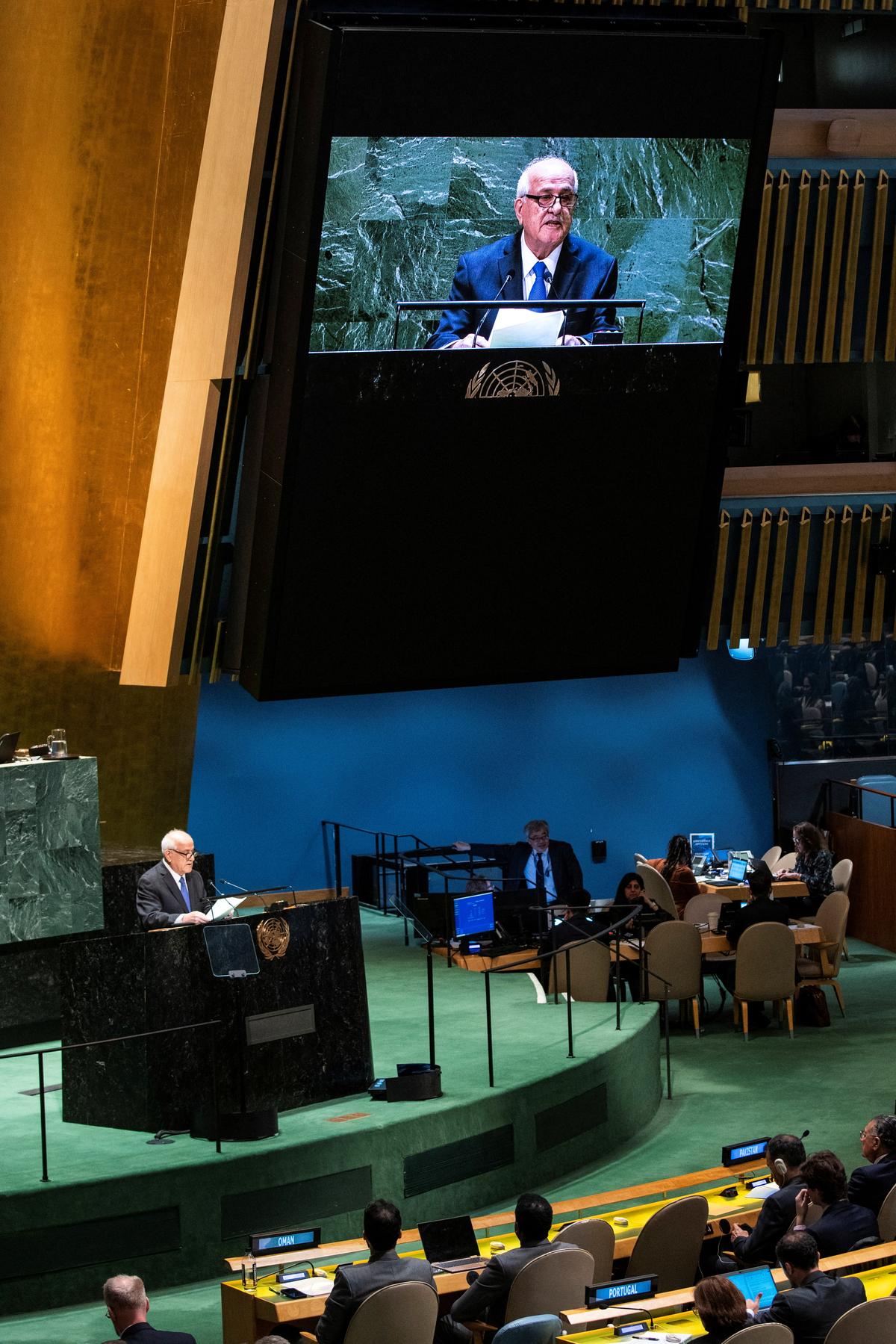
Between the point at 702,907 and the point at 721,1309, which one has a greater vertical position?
the point at 702,907

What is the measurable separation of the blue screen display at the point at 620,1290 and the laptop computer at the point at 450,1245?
71cm

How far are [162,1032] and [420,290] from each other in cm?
423

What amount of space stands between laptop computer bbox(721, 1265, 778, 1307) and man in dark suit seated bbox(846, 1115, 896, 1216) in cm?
119

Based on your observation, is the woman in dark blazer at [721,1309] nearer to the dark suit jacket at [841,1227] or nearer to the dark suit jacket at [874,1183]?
the dark suit jacket at [841,1227]

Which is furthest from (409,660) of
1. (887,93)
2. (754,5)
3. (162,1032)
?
(887,93)

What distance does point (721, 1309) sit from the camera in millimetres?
5309

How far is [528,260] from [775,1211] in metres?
5.45

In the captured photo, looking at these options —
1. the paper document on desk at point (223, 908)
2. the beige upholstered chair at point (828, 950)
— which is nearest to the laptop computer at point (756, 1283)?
the paper document on desk at point (223, 908)

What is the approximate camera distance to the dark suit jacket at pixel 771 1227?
6668 millimetres

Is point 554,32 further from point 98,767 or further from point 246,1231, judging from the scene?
point 246,1231

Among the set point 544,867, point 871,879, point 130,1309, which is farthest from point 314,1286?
point 871,879

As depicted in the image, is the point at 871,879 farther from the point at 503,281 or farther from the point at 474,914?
the point at 503,281

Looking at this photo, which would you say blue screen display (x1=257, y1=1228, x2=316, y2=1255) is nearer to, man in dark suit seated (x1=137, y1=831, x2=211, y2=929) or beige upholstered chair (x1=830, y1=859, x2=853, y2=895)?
man in dark suit seated (x1=137, y1=831, x2=211, y2=929)

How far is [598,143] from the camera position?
10008mm
